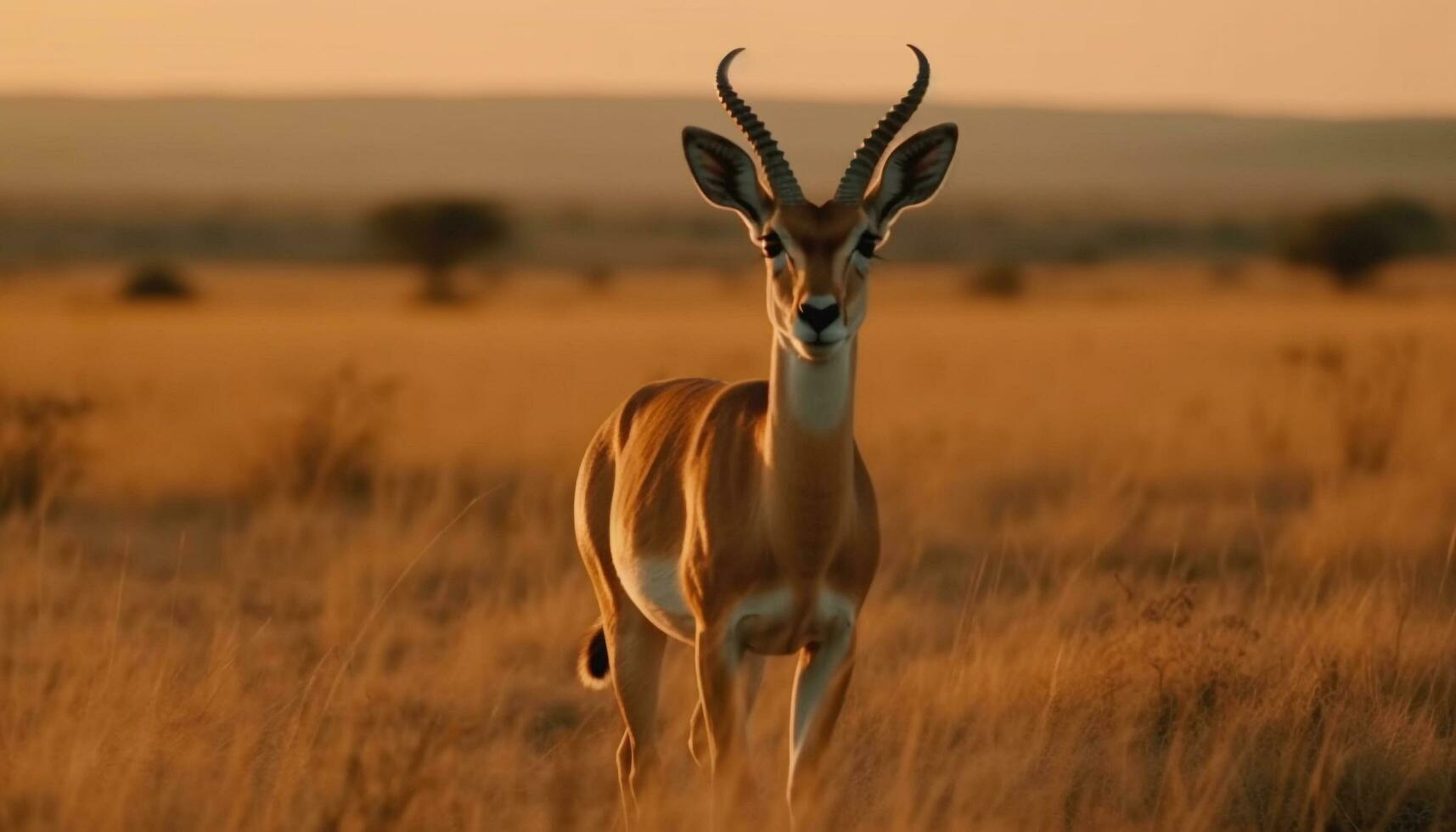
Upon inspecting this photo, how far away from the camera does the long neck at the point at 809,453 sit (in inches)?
261

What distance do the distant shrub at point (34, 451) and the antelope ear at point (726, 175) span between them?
8.56 meters

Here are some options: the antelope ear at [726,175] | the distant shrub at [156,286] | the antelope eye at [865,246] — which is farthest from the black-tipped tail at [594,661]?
the distant shrub at [156,286]

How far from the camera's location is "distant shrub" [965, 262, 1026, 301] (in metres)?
51.8

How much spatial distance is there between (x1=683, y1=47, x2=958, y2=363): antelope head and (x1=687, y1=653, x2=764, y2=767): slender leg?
1033 mm

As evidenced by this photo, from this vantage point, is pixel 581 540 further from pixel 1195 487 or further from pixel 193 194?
pixel 193 194

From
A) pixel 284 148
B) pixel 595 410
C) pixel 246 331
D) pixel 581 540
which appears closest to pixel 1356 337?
pixel 595 410

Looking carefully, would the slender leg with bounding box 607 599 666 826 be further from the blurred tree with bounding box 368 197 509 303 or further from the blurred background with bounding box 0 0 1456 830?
the blurred tree with bounding box 368 197 509 303

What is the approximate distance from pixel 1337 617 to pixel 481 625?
144 inches

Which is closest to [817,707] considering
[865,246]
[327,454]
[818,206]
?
[865,246]

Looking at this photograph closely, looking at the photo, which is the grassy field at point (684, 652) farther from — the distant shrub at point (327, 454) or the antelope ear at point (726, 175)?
the antelope ear at point (726, 175)

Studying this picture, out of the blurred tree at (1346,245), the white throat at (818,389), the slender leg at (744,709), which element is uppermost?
the blurred tree at (1346,245)

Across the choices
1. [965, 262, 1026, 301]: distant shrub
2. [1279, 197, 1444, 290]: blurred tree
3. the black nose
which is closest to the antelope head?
the black nose

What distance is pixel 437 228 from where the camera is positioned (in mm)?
58062

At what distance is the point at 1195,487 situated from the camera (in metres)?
16.4
